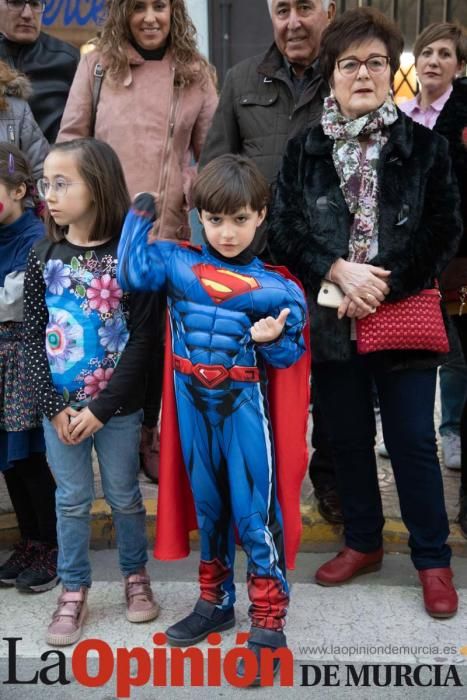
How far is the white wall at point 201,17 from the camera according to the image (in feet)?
21.1

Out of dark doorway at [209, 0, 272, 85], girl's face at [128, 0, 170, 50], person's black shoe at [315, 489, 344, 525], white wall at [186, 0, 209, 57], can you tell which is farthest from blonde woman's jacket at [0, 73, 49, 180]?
dark doorway at [209, 0, 272, 85]

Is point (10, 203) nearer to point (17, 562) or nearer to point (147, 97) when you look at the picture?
point (147, 97)

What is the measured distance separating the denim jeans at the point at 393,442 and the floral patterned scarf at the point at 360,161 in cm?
47

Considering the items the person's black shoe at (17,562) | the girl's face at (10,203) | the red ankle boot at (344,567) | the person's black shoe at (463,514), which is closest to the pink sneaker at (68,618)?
the person's black shoe at (17,562)

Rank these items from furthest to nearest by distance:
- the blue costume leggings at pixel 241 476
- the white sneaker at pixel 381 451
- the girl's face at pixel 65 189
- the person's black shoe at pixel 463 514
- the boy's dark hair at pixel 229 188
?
the white sneaker at pixel 381 451 < the person's black shoe at pixel 463 514 < the girl's face at pixel 65 189 < the blue costume leggings at pixel 241 476 < the boy's dark hair at pixel 229 188

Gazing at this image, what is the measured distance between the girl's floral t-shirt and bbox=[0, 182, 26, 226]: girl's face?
36 centimetres

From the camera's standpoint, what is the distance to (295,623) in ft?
10.4

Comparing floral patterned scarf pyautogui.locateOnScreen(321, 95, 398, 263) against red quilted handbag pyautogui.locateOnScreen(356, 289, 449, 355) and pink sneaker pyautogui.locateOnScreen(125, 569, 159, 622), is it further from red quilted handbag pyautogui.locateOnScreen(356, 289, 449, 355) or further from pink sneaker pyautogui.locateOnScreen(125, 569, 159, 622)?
pink sneaker pyautogui.locateOnScreen(125, 569, 159, 622)

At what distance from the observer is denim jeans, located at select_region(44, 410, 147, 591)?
9.99 ft

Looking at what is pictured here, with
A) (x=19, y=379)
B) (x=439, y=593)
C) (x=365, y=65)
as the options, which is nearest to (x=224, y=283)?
(x=365, y=65)

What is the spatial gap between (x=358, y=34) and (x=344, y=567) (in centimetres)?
200

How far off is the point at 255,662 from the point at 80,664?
1.96 feet

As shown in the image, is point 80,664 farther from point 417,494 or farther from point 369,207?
point 369,207

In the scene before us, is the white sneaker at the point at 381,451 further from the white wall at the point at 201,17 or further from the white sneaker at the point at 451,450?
the white wall at the point at 201,17
